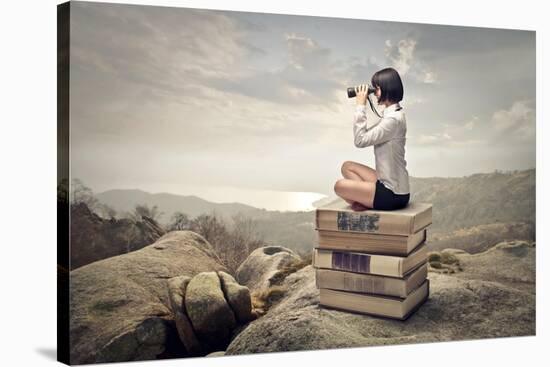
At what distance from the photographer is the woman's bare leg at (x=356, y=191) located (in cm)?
673

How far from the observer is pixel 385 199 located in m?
6.72

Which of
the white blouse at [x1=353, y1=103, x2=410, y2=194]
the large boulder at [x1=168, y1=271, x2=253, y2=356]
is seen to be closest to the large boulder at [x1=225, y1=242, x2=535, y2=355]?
the large boulder at [x1=168, y1=271, x2=253, y2=356]

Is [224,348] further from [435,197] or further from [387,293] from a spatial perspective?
[435,197]

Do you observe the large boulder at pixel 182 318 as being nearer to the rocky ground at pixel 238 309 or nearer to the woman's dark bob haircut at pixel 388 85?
the rocky ground at pixel 238 309

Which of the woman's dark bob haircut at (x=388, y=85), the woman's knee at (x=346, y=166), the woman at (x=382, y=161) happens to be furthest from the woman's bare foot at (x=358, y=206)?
the woman's dark bob haircut at (x=388, y=85)

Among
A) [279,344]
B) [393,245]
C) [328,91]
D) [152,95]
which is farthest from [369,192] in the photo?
[152,95]

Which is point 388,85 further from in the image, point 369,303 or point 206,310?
point 206,310

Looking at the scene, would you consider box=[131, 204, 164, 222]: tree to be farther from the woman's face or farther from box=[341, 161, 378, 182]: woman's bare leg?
the woman's face

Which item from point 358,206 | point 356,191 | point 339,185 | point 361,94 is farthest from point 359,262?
point 361,94

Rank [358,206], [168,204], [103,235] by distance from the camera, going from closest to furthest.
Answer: [103,235] < [168,204] < [358,206]

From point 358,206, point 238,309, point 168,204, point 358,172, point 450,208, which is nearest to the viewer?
point 168,204

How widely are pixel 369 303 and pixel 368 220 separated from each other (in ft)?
2.18

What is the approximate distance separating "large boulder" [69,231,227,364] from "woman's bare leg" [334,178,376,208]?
4.30 ft

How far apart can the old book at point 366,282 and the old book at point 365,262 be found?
0.04 metres
